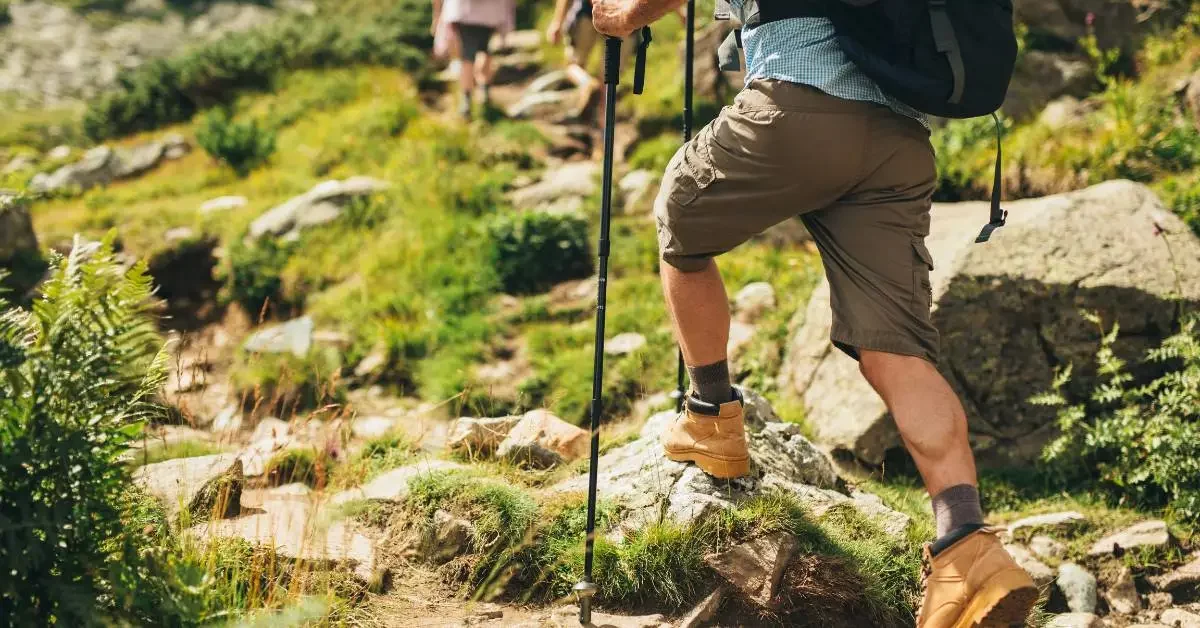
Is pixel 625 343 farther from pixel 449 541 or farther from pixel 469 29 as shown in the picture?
pixel 469 29

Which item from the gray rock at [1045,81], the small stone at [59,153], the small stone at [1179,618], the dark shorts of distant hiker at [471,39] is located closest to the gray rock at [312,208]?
the dark shorts of distant hiker at [471,39]

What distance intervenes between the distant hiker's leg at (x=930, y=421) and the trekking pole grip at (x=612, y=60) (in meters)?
1.41

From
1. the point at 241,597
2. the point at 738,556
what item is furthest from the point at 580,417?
the point at 241,597

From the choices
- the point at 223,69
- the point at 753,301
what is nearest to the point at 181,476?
the point at 753,301

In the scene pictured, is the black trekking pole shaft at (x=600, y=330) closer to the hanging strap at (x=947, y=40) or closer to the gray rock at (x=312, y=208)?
the hanging strap at (x=947, y=40)

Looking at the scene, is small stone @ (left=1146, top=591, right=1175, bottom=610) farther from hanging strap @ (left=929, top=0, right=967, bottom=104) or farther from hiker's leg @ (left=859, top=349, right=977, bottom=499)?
hanging strap @ (left=929, top=0, right=967, bottom=104)

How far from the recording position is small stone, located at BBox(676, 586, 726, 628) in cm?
340

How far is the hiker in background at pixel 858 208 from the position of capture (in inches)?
113

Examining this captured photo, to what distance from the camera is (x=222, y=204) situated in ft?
33.4

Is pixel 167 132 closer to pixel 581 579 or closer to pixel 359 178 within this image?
pixel 359 178

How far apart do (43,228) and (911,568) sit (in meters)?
9.17

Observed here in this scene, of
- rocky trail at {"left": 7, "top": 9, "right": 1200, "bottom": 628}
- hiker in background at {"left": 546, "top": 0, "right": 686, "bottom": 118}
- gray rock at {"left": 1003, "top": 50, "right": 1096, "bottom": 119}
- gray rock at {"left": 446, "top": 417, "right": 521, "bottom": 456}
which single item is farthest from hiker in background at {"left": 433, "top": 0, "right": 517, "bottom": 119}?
gray rock at {"left": 446, "top": 417, "right": 521, "bottom": 456}

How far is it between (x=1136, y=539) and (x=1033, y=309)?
53.8 inches

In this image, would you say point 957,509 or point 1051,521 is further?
point 1051,521
